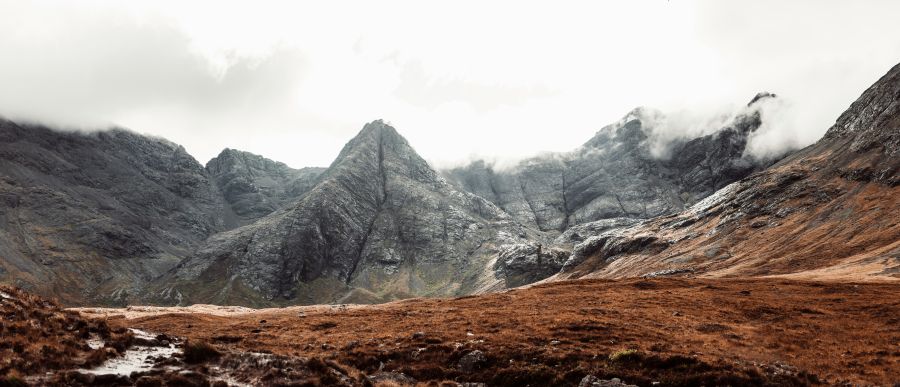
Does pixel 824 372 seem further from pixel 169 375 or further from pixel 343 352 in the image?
pixel 169 375

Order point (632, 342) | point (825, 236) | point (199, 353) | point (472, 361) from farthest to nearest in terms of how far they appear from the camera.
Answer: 1. point (825, 236)
2. point (632, 342)
3. point (472, 361)
4. point (199, 353)

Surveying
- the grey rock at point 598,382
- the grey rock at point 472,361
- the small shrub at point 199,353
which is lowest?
the grey rock at point 598,382

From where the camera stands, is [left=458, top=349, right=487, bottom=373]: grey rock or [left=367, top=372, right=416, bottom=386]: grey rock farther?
[left=458, top=349, right=487, bottom=373]: grey rock

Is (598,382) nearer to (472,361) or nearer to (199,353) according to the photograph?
(472,361)

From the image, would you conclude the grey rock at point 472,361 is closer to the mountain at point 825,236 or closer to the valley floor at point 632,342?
the valley floor at point 632,342

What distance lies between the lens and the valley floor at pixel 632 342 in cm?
2900

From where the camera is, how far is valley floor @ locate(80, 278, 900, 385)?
95.1ft

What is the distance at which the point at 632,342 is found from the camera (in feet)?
119

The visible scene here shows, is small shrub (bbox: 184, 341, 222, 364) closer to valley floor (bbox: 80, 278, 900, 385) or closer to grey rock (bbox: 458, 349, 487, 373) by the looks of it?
valley floor (bbox: 80, 278, 900, 385)

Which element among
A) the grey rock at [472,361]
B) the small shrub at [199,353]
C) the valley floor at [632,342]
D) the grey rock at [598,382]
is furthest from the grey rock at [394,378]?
the grey rock at [598,382]

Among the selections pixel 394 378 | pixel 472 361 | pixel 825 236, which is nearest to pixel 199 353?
pixel 394 378

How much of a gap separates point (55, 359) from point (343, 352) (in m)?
19.7

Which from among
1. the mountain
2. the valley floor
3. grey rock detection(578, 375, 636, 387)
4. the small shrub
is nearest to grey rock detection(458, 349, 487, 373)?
the valley floor

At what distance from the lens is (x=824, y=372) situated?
3038cm
